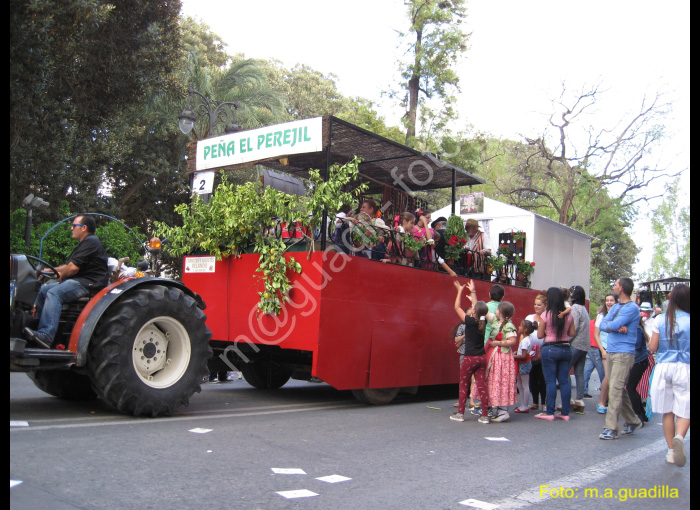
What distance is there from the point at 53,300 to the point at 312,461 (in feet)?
9.88

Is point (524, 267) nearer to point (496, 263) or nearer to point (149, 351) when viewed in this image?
point (496, 263)

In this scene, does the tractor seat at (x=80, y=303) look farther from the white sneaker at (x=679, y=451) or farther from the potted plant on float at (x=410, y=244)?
the white sneaker at (x=679, y=451)

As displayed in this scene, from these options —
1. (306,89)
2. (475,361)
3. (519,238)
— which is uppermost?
(306,89)

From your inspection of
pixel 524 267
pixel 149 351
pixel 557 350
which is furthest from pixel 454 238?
pixel 149 351

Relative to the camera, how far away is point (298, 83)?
132ft

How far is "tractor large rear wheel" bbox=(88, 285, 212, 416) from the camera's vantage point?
5988mm

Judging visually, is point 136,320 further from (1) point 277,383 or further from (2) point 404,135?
(2) point 404,135

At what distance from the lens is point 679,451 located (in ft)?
18.8

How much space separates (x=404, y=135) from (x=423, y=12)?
A: 491 cm

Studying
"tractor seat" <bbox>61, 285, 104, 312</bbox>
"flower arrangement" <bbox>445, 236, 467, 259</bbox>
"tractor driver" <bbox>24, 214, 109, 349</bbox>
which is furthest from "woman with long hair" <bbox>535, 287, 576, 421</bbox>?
"tractor seat" <bbox>61, 285, 104, 312</bbox>

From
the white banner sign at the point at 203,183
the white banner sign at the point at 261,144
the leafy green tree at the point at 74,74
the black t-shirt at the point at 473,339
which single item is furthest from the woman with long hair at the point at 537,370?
the leafy green tree at the point at 74,74

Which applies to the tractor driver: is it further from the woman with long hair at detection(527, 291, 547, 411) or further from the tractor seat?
the woman with long hair at detection(527, 291, 547, 411)

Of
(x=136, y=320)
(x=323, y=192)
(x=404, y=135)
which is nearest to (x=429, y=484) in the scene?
(x=136, y=320)

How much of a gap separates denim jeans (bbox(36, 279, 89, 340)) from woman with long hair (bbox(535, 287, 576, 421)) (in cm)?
598
